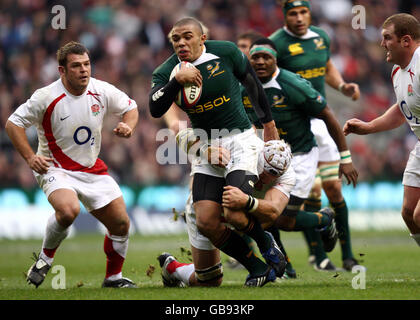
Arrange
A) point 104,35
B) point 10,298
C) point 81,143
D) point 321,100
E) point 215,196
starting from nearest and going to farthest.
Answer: point 10,298
point 215,196
point 81,143
point 321,100
point 104,35

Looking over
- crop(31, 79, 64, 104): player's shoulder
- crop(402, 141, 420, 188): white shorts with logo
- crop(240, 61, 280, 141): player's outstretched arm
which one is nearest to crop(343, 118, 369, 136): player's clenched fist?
crop(402, 141, 420, 188): white shorts with logo

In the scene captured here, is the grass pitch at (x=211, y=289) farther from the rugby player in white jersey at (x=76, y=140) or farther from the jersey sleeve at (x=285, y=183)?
the jersey sleeve at (x=285, y=183)

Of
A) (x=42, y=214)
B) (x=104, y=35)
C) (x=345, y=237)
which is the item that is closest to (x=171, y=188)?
(x=42, y=214)

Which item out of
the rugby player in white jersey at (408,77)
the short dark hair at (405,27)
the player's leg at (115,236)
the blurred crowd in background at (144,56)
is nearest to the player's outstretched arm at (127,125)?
the player's leg at (115,236)

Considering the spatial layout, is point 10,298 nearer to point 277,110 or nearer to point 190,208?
point 190,208

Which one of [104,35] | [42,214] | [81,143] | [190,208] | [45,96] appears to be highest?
[104,35]

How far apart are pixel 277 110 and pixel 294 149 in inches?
21.8

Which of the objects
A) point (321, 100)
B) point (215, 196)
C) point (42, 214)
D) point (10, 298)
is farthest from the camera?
point (42, 214)

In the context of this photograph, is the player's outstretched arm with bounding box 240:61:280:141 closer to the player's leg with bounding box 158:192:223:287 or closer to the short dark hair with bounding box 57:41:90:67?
the player's leg with bounding box 158:192:223:287

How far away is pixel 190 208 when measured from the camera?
7074mm

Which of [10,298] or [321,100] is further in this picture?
[321,100]

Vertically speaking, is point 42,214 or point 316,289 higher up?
point 316,289

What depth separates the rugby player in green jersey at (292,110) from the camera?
805cm

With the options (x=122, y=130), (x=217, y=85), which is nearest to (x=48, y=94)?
(x=122, y=130)
